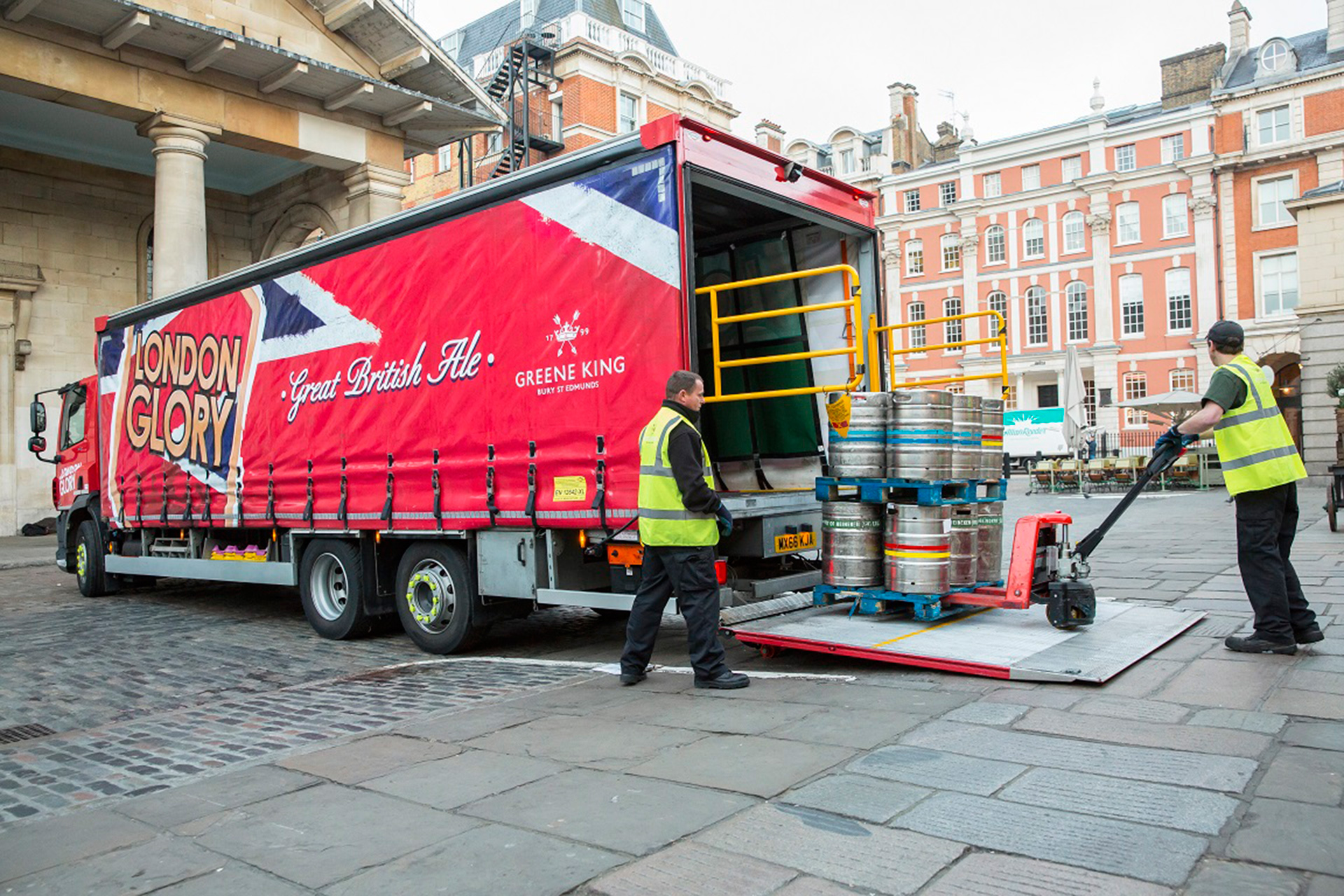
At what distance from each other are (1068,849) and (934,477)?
3399mm

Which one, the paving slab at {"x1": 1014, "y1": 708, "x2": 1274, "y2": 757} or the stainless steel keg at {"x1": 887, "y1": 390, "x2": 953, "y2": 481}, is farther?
the stainless steel keg at {"x1": 887, "y1": 390, "x2": 953, "y2": 481}

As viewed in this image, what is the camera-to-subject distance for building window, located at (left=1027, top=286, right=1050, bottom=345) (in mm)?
49250

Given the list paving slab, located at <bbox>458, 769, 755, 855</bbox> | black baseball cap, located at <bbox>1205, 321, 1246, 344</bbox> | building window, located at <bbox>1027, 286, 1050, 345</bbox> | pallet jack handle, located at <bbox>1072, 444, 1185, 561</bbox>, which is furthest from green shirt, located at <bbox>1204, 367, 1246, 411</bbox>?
building window, located at <bbox>1027, 286, 1050, 345</bbox>

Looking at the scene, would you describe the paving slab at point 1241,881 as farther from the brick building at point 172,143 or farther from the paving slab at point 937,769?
the brick building at point 172,143

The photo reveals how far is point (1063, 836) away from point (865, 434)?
353cm

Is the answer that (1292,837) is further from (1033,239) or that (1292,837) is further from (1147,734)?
(1033,239)

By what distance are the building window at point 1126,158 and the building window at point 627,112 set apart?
2342 cm

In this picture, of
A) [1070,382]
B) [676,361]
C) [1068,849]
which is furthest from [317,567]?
[1070,382]

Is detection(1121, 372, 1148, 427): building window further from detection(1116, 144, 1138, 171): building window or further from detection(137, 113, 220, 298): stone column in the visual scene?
detection(137, 113, 220, 298): stone column

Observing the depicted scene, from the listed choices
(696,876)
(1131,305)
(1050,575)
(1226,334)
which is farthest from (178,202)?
(1131,305)

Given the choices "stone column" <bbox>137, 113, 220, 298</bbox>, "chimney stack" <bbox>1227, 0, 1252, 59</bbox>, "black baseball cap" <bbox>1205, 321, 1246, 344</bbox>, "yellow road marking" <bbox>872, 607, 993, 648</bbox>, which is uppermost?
"chimney stack" <bbox>1227, 0, 1252, 59</bbox>

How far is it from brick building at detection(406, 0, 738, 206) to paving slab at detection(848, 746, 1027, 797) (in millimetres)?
31525

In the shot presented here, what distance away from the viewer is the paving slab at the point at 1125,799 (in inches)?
133

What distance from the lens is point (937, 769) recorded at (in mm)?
4016
